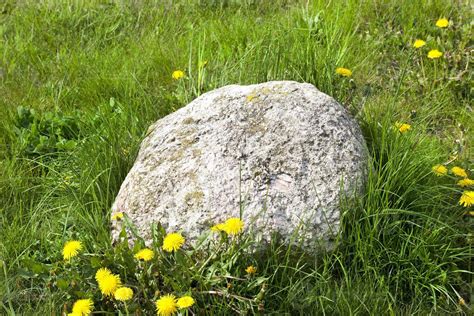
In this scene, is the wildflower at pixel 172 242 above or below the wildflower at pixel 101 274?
above

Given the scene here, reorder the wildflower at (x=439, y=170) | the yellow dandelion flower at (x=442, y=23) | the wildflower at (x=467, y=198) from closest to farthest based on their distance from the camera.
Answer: the wildflower at (x=467, y=198), the wildflower at (x=439, y=170), the yellow dandelion flower at (x=442, y=23)

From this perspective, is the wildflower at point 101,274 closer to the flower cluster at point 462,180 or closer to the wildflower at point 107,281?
the wildflower at point 107,281

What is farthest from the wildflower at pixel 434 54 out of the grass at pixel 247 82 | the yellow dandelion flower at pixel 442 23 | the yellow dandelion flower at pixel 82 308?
the yellow dandelion flower at pixel 82 308

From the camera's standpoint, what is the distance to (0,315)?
105 inches

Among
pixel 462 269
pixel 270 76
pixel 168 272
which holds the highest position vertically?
pixel 270 76

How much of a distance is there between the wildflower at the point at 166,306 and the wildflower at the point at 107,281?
0.19 meters

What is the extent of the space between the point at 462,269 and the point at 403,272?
344 mm

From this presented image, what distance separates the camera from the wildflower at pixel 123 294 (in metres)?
2.37

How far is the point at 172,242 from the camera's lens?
8.38 feet

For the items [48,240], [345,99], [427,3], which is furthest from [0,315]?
[427,3]

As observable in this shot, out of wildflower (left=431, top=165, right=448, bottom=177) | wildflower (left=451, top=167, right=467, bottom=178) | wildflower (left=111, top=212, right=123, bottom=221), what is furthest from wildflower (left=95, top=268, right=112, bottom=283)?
wildflower (left=451, top=167, right=467, bottom=178)

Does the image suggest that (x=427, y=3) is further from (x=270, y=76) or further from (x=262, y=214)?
(x=262, y=214)

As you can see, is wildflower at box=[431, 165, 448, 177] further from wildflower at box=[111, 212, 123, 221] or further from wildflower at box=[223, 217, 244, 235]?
wildflower at box=[111, 212, 123, 221]

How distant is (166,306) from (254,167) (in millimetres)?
869
